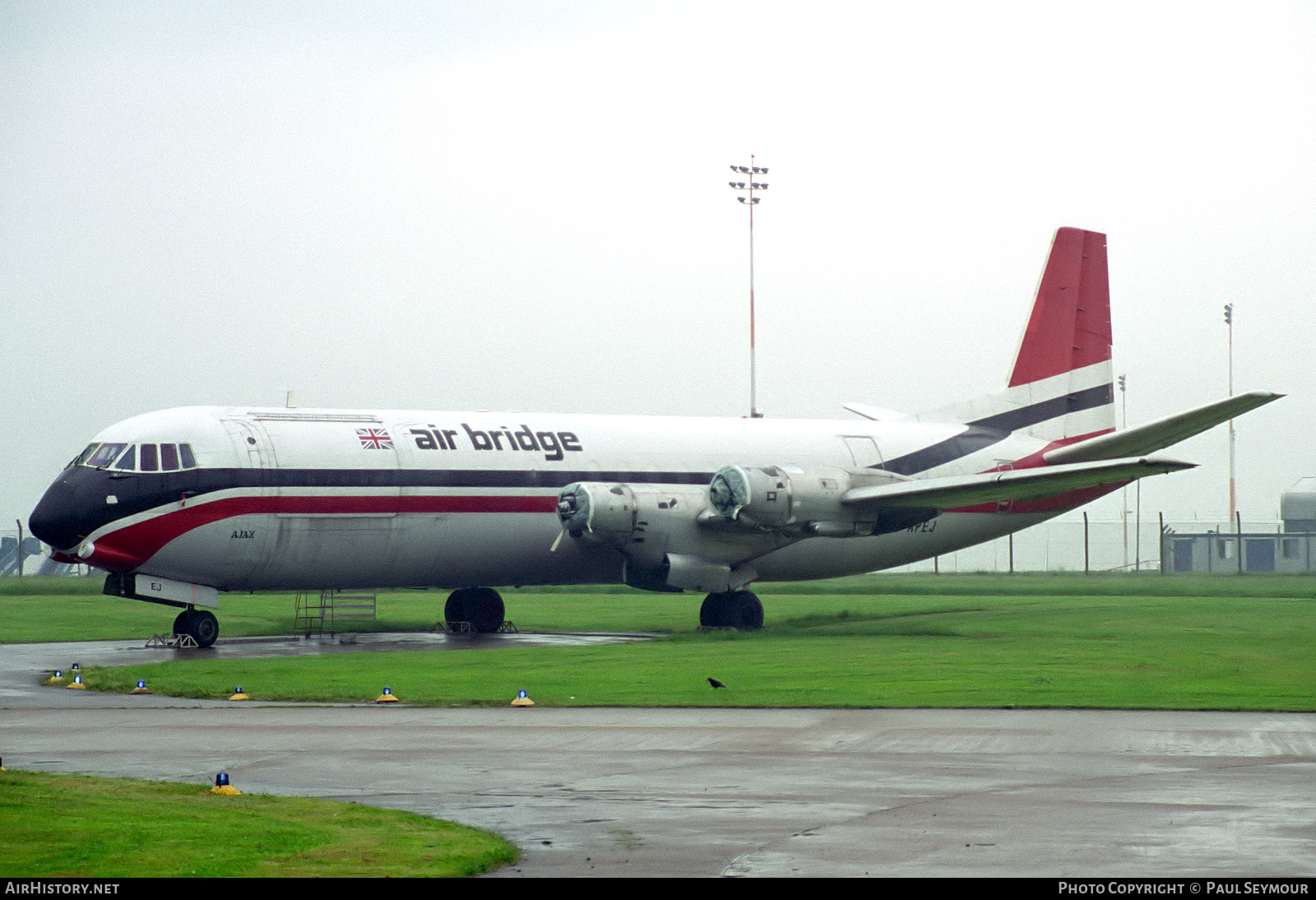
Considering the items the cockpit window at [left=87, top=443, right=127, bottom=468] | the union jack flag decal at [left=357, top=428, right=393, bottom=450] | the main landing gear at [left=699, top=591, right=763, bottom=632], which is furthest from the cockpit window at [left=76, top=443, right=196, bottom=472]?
the main landing gear at [left=699, top=591, right=763, bottom=632]

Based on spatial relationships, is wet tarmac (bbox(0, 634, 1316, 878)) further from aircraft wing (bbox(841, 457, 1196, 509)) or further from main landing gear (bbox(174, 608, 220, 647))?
aircraft wing (bbox(841, 457, 1196, 509))

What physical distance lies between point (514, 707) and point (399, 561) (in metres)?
12.3

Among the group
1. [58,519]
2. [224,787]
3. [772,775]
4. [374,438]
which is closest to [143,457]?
[58,519]

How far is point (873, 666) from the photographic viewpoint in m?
22.7

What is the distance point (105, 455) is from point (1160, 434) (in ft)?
69.0

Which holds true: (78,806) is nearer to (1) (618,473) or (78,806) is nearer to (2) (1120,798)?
(2) (1120,798)

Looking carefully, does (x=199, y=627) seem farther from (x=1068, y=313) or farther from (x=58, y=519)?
(x=1068, y=313)

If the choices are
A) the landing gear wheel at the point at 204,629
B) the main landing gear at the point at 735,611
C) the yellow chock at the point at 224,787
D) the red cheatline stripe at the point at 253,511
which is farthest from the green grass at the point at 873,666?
the yellow chock at the point at 224,787

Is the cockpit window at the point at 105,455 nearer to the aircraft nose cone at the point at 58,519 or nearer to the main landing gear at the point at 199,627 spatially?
the aircraft nose cone at the point at 58,519

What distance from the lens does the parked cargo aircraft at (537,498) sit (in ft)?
92.9

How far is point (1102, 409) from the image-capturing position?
1532 inches

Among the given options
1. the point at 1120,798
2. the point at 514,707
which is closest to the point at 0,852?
the point at 1120,798

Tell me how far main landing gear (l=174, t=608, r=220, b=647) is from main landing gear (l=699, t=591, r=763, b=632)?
400 inches

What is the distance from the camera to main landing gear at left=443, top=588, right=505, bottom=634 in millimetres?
33719
